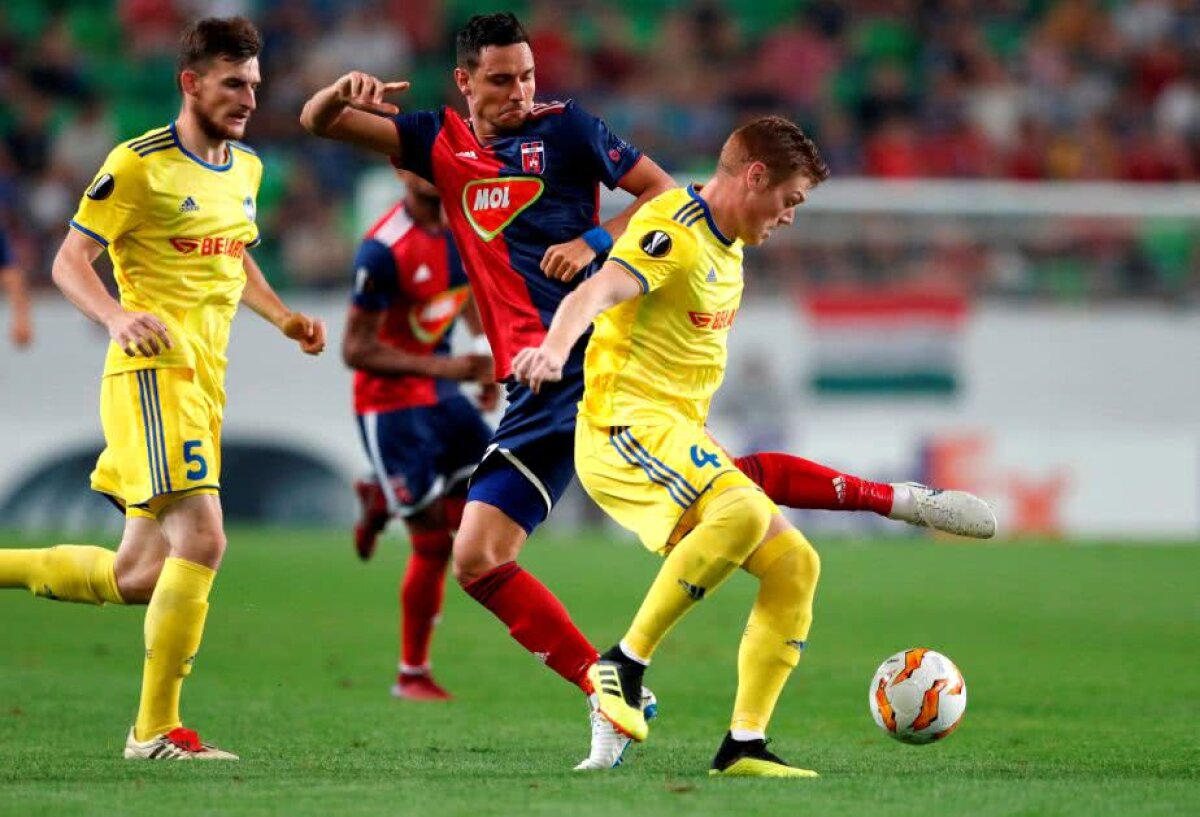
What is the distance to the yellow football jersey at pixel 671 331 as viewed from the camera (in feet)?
19.8

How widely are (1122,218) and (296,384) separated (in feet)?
28.1

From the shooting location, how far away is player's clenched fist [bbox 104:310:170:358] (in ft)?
20.0

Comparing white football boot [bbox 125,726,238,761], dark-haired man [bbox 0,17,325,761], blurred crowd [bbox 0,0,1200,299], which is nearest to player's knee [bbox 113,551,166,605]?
dark-haired man [bbox 0,17,325,761]

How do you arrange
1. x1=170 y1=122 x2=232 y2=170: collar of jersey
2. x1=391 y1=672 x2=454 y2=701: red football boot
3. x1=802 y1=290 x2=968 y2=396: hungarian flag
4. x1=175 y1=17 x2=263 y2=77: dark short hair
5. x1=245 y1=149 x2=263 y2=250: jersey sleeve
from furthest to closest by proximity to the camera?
x1=802 y1=290 x2=968 y2=396: hungarian flag < x1=391 y1=672 x2=454 y2=701: red football boot < x1=245 y1=149 x2=263 y2=250: jersey sleeve < x1=170 y1=122 x2=232 y2=170: collar of jersey < x1=175 y1=17 x2=263 y2=77: dark short hair

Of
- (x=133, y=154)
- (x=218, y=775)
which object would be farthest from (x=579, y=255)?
(x=218, y=775)

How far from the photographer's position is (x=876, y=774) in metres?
5.96

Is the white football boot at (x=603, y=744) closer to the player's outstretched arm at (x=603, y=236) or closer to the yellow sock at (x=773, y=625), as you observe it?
the yellow sock at (x=773, y=625)

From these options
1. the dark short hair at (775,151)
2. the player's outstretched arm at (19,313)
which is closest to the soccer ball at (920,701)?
the dark short hair at (775,151)

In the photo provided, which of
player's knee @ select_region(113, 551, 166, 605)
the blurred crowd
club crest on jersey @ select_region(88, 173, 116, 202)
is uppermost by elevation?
the blurred crowd

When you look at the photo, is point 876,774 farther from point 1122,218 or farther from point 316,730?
point 1122,218

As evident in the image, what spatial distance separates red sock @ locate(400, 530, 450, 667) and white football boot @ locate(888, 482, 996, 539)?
116 inches

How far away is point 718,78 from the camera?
2194cm

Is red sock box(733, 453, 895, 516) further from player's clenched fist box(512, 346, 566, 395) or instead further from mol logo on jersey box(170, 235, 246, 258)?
mol logo on jersey box(170, 235, 246, 258)

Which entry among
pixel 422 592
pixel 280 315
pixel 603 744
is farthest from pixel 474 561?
pixel 422 592
